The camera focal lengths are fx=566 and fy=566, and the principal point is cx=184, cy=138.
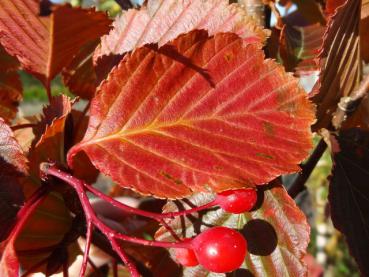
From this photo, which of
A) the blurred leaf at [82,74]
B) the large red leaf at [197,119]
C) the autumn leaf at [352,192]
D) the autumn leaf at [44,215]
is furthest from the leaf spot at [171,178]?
the blurred leaf at [82,74]

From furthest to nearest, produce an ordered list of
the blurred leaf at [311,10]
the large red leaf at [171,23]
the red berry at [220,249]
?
the blurred leaf at [311,10]
the large red leaf at [171,23]
the red berry at [220,249]

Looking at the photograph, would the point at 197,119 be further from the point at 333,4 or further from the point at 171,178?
the point at 333,4

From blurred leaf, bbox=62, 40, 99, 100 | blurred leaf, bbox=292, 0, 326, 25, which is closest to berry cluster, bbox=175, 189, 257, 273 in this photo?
blurred leaf, bbox=62, 40, 99, 100

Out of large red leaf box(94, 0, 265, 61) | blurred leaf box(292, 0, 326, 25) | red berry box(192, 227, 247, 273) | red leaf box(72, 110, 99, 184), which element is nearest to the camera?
red berry box(192, 227, 247, 273)

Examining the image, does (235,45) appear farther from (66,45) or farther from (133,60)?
(66,45)

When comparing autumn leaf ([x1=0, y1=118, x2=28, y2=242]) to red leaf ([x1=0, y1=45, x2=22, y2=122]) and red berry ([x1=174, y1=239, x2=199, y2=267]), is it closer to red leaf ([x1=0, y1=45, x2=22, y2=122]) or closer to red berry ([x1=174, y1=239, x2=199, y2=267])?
red berry ([x1=174, y1=239, x2=199, y2=267])

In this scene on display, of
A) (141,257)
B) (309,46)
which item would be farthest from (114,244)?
(309,46)

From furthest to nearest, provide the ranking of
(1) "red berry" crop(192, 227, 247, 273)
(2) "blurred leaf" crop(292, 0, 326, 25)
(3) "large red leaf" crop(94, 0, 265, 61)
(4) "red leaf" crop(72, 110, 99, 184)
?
1. (2) "blurred leaf" crop(292, 0, 326, 25)
2. (4) "red leaf" crop(72, 110, 99, 184)
3. (3) "large red leaf" crop(94, 0, 265, 61)
4. (1) "red berry" crop(192, 227, 247, 273)

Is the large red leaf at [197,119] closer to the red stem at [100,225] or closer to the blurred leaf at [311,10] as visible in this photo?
the red stem at [100,225]
